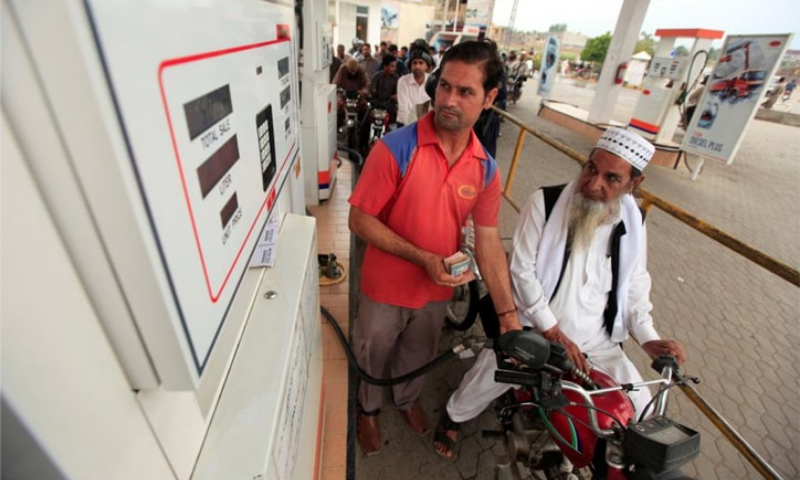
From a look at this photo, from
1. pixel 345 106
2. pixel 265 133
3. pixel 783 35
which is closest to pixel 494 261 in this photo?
pixel 265 133

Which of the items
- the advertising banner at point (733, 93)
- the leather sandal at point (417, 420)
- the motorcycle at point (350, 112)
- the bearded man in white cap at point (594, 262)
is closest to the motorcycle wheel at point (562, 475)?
the bearded man in white cap at point (594, 262)

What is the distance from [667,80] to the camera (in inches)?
334

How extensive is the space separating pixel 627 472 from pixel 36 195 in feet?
5.07

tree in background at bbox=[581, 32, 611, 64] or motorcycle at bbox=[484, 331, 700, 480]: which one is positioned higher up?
tree in background at bbox=[581, 32, 611, 64]

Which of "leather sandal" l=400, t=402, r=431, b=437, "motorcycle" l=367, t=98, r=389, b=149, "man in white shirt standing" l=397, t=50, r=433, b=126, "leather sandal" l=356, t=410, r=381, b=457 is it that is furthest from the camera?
"motorcycle" l=367, t=98, r=389, b=149

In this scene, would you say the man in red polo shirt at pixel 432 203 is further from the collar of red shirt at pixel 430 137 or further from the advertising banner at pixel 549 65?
the advertising banner at pixel 549 65

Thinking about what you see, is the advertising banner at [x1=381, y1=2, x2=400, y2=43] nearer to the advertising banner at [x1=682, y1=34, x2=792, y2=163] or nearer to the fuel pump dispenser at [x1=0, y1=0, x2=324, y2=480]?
the advertising banner at [x1=682, y1=34, x2=792, y2=163]

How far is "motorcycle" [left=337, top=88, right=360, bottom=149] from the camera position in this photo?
695 cm

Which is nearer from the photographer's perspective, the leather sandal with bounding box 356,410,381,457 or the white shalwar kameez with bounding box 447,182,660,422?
the white shalwar kameez with bounding box 447,182,660,422

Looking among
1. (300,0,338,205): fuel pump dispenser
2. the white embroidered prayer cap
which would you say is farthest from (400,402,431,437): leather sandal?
(300,0,338,205): fuel pump dispenser

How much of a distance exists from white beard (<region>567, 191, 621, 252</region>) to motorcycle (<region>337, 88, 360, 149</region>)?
18.5 ft

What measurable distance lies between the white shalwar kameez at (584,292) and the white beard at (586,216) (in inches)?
1.2

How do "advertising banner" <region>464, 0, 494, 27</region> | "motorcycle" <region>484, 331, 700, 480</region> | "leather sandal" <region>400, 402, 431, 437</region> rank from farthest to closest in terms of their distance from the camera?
"advertising banner" <region>464, 0, 494, 27</region>
"leather sandal" <region>400, 402, 431, 437</region>
"motorcycle" <region>484, 331, 700, 480</region>

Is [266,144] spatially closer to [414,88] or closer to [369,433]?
[369,433]
